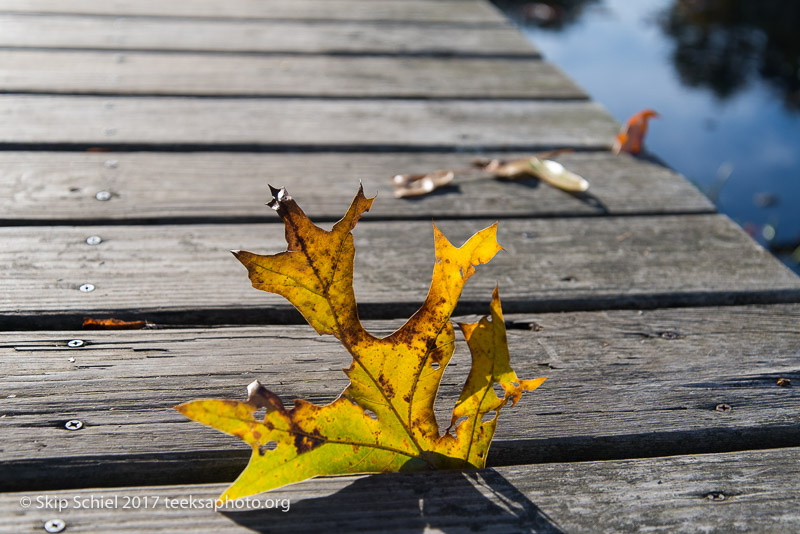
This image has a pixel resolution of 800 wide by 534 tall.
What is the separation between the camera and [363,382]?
85cm

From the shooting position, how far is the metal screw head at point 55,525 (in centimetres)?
77

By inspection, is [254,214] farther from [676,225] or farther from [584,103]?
[584,103]

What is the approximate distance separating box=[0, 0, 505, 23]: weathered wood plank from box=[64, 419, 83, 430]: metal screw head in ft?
6.97

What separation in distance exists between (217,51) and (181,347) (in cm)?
154

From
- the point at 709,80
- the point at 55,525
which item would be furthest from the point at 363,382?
the point at 709,80

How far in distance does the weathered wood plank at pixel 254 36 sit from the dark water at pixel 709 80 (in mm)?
896

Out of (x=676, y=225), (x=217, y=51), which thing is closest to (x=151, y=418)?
(x=676, y=225)

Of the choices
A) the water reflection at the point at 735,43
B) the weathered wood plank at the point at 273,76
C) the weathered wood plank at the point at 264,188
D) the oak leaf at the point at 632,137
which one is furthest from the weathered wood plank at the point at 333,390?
the water reflection at the point at 735,43

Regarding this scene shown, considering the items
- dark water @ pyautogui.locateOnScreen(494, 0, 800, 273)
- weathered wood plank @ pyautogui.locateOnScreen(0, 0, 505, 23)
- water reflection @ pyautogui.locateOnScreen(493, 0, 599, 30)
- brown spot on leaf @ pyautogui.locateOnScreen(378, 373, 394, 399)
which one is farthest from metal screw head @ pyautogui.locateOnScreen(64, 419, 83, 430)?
water reflection @ pyautogui.locateOnScreen(493, 0, 599, 30)

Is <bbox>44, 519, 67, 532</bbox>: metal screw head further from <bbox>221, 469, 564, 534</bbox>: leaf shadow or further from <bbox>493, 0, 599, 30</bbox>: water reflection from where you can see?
<bbox>493, 0, 599, 30</bbox>: water reflection

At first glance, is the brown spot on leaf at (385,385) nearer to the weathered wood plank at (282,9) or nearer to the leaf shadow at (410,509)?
the leaf shadow at (410,509)

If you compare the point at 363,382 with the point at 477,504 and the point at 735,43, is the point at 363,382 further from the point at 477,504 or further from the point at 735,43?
the point at 735,43

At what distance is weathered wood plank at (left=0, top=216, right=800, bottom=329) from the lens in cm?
118

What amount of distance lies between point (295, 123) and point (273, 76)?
0.37m
